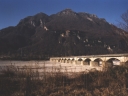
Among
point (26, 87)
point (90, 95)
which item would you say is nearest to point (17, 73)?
point (26, 87)

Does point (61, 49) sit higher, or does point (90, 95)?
point (61, 49)

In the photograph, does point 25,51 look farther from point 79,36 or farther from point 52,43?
point 79,36

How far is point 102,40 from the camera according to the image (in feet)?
554

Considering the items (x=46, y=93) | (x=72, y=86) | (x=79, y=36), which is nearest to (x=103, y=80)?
(x=72, y=86)

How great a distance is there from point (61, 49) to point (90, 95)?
149531 millimetres

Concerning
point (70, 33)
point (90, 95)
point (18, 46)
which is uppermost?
point (70, 33)

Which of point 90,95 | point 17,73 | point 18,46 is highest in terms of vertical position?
point 18,46

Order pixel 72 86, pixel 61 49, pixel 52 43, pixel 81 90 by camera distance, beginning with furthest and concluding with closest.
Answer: pixel 52 43, pixel 61 49, pixel 72 86, pixel 81 90

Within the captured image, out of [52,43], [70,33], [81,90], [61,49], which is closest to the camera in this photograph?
[81,90]

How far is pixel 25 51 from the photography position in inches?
6378

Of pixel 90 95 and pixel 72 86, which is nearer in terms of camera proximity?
pixel 90 95

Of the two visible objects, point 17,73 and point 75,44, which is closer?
point 17,73

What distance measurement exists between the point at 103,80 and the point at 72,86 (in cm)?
227

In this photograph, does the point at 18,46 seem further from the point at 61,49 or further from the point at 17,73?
the point at 17,73
